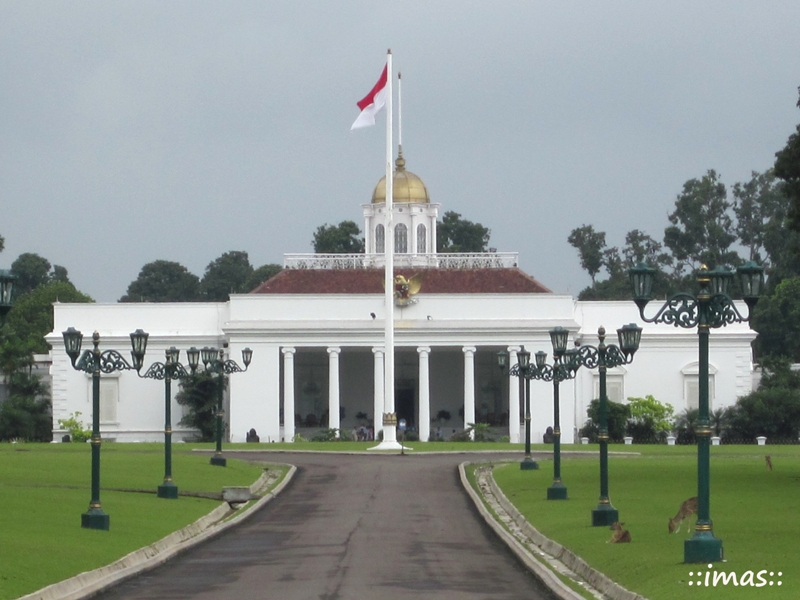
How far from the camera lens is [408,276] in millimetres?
85875

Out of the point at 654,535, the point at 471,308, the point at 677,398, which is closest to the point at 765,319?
the point at 677,398

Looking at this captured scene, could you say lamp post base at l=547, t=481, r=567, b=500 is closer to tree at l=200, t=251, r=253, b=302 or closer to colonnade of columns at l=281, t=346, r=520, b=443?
colonnade of columns at l=281, t=346, r=520, b=443

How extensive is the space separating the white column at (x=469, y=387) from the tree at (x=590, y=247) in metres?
48.6

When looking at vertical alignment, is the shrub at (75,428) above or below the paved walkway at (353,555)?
below

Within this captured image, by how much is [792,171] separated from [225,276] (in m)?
112

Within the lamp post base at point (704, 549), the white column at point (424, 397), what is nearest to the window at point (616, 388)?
the white column at point (424, 397)

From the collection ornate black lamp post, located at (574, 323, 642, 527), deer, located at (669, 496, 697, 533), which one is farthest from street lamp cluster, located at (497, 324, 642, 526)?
deer, located at (669, 496, 697, 533)

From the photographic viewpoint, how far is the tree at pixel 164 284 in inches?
5625

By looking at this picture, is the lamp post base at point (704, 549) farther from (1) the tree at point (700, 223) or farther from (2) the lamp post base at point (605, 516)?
(1) the tree at point (700, 223)

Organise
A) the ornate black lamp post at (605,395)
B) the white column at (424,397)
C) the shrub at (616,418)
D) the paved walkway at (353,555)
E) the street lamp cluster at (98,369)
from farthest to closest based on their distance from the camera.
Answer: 1. the white column at (424,397)
2. the shrub at (616,418)
3. the ornate black lamp post at (605,395)
4. the street lamp cluster at (98,369)
5. the paved walkway at (353,555)

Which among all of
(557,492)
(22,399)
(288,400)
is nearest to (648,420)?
(288,400)

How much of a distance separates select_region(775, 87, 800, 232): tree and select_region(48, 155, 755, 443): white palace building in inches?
1666

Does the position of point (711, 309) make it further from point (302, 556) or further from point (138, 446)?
point (138, 446)

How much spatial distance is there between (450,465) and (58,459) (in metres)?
12.6
